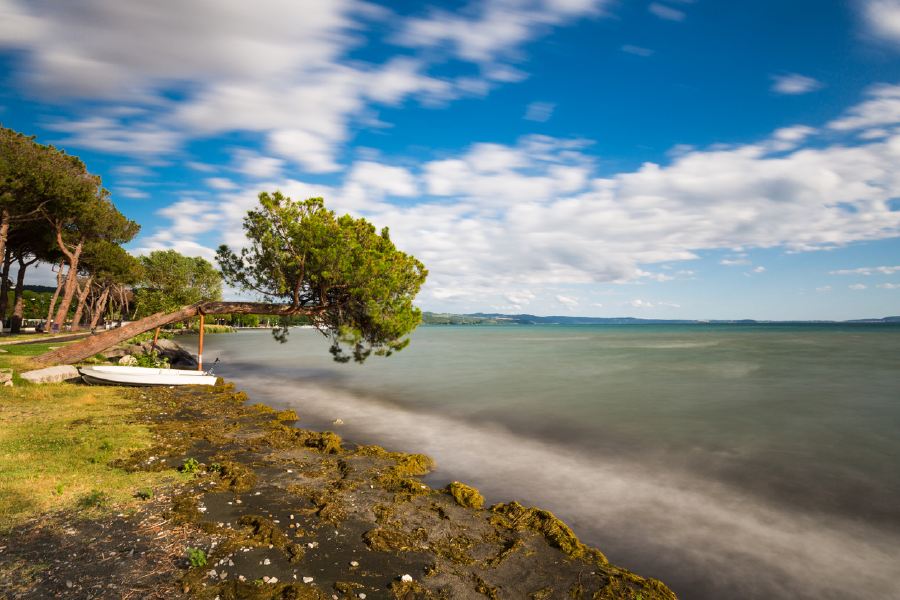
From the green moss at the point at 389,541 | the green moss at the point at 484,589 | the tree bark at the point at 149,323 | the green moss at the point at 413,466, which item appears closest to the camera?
the green moss at the point at 484,589

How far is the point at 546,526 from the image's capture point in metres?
6.89

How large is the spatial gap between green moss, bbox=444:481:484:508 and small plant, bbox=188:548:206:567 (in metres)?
4.29

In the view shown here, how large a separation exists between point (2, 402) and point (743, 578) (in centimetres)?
1831

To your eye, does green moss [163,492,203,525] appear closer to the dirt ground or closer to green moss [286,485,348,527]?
the dirt ground

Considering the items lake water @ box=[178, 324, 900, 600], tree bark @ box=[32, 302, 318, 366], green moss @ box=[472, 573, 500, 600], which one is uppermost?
tree bark @ box=[32, 302, 318, 366]

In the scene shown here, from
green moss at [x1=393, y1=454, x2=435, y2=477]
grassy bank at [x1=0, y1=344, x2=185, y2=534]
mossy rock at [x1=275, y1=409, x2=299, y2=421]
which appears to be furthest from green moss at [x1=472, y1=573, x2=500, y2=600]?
mossy rock at [x1=275, y1=409, x2=299, y2=421]

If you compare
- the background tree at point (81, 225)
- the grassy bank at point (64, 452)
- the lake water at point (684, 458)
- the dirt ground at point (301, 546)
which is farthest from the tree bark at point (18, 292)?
the dirt ground at point (301, 546)

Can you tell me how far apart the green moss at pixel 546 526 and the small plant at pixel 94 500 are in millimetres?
6073

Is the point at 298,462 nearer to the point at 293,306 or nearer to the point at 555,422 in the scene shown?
the point at 293,306

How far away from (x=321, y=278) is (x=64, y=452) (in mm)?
9322

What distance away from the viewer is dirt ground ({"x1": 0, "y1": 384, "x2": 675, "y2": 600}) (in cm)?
463

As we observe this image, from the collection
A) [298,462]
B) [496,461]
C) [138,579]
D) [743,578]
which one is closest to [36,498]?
[138,579]

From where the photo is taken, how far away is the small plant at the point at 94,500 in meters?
6.04

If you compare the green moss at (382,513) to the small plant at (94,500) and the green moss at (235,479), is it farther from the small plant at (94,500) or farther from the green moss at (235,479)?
the small plant at (94,500)
